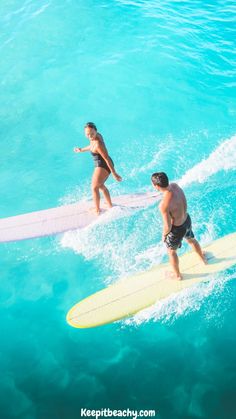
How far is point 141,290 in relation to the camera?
672 centimetres

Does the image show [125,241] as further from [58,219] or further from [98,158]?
[98,158]

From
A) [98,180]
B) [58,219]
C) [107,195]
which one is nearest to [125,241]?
[107,195]

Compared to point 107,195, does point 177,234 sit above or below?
below

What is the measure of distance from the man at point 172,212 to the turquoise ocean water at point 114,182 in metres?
1.34

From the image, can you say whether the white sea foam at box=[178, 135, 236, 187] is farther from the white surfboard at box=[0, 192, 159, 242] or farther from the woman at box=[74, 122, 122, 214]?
the woman at box=[74, 122, 122, 214]

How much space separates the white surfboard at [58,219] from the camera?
825 cm

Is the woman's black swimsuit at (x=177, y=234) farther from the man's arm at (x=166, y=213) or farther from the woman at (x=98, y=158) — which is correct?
the woman at (x=98, y=158)

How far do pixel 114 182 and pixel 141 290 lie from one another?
11.4 feet

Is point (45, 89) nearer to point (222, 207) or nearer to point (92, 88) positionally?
point (92, 88)

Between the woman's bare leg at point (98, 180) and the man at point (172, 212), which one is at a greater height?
the woman's bare leg at point (98, 180)

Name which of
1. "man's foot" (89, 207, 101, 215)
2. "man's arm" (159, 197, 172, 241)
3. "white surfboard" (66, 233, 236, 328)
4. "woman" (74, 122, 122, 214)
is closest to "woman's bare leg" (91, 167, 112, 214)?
"woman" (74, 122, 122, 214)

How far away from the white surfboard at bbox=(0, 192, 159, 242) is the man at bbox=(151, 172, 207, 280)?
258 cm

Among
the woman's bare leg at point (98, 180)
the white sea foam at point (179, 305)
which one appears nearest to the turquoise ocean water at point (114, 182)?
the white sea foam at point (179, 305)

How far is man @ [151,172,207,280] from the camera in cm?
529
